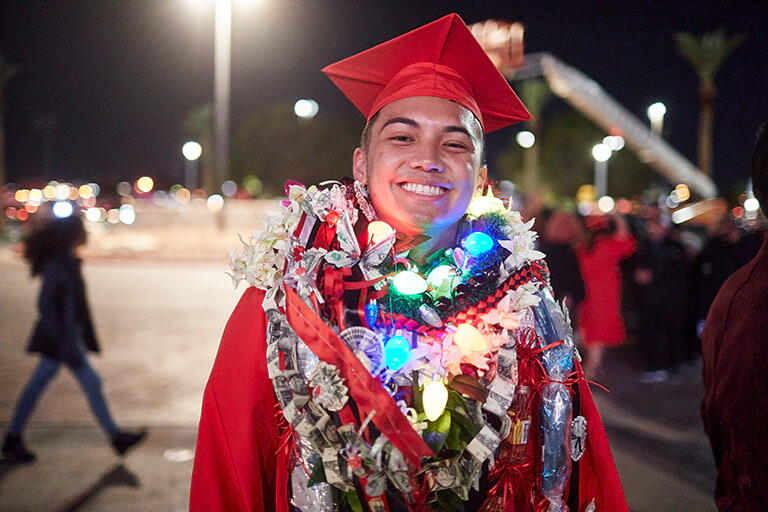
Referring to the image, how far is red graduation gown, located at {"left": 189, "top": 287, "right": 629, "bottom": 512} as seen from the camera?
1.70 m

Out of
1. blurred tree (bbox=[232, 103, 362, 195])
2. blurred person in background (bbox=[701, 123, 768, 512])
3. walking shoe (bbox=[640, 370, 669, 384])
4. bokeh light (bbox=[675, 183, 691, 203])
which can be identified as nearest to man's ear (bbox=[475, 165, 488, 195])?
blurred person in background (bbox=[701, 123, 768, 512])

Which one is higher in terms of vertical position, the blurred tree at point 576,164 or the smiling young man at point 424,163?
the blurred tree at point 576,164

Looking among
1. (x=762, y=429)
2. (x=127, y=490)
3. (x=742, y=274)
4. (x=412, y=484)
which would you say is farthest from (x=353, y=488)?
(x=127, y=490)

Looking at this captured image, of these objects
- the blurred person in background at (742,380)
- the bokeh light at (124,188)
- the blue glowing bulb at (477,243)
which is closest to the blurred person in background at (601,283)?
the blurred person in background at (742,380)

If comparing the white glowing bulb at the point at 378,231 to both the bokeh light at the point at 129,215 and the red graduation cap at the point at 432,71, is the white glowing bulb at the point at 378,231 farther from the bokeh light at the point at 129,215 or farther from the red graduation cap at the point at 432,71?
the bokeh light at the point at 129,215

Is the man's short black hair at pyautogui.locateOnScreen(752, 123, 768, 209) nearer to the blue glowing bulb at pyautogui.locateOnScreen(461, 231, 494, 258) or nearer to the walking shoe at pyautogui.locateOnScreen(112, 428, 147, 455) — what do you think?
the blue glowing bulb at pyautogui.locateOnScreen(461, 231, 494, 258)

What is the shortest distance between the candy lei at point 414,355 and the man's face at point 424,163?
0.10 meters

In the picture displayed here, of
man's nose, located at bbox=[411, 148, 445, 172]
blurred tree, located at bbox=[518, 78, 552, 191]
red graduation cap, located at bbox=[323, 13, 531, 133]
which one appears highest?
blurred tree, located at bbox=[518, 78, 552, 191]

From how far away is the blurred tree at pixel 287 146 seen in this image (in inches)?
1836

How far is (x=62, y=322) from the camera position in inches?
198

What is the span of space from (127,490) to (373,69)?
3601 millimetres

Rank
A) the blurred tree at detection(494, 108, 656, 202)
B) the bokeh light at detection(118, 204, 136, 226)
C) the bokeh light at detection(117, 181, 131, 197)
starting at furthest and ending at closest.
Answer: the bokeh light at detection(117, 181, 131, 197) → the blurred tree at detection(494, 108, 656, 202) → the bokeh light at detection(118, 204, 136, 226)

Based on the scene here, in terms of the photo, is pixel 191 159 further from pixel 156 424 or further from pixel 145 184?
pixel 145 184

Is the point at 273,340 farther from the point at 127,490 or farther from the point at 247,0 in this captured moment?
the point at 247,0
